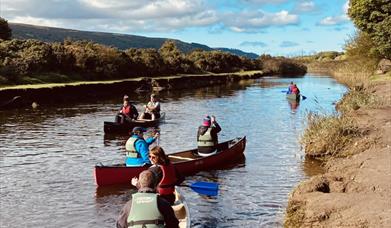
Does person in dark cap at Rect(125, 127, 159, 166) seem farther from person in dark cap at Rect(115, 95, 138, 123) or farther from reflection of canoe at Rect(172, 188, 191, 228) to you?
person in dark cap at Rect(115, 95, 138, 123)

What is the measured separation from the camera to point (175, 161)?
1842cm

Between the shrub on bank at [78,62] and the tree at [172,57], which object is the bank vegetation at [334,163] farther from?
the tree at [172,57]

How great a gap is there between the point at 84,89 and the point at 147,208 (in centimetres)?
3916

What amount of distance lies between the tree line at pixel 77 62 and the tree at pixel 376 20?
25.0m

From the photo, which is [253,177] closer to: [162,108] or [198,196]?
[198,196]

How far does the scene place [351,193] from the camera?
40.2ft

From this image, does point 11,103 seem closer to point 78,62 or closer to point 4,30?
point 78,62

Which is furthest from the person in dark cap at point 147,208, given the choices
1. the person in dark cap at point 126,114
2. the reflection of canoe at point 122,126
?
the person in dark cap at point 126,114

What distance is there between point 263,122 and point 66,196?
1743 centimetres

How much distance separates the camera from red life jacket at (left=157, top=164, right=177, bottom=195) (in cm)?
1152

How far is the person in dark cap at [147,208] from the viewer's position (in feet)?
23.2

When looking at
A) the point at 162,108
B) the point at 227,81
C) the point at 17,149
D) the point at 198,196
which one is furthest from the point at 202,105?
the point at 227,81

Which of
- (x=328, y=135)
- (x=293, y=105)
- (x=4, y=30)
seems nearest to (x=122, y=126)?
(x=328, y=135)

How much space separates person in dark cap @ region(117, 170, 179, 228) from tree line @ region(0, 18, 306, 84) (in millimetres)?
37444
